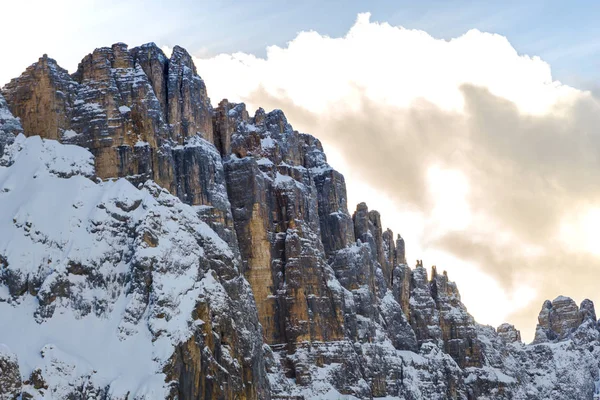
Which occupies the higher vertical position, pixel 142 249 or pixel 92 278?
pixel 142 249

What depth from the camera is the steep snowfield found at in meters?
134

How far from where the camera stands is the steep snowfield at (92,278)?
13375 centimetres

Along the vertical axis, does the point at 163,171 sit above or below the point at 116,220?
above

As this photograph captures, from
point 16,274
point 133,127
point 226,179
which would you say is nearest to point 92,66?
point 133,127

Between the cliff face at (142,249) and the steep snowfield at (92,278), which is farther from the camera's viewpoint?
the cliff face at (142,249)

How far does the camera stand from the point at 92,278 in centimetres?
14462

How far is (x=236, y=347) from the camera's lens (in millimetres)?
151125

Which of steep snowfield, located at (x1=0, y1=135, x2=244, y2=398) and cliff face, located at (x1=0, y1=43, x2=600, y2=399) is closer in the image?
steep snowfield, located at (x1=0, y1=135, x2=244, y2=398)

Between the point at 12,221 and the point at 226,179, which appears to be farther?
the point at 226,179

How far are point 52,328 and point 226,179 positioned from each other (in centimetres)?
6047

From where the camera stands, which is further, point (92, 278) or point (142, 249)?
point (92, 278)

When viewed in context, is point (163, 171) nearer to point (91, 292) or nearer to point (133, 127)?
point (133, 127)

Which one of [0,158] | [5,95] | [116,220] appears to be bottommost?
[116,220]

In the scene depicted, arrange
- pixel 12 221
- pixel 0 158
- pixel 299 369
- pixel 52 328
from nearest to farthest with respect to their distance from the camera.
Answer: pixel 52 328, pixel 12 221, pixel 0 158, pixel 299 369
